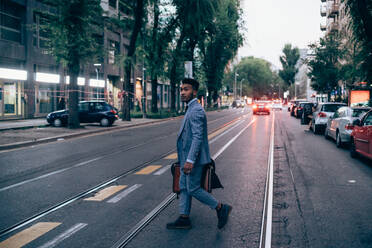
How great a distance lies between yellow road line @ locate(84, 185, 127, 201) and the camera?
249 inches

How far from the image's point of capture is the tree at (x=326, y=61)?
3962 cm

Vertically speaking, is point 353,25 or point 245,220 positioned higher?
point 353,25

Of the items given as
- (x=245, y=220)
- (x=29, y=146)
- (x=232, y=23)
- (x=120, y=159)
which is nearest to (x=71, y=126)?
(x=29, y=146)

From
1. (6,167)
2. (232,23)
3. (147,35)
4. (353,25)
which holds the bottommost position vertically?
(6,167)

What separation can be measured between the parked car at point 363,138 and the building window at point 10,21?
22.0m

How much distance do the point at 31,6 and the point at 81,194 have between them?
2472 cm

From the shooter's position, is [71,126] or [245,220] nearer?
[245,220]

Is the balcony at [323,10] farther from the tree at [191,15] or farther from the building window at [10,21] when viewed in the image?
the building window at [10,21]

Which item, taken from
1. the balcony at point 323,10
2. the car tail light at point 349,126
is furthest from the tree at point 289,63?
the car tail light at point 349,126

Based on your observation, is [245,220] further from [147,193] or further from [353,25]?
[353,25]

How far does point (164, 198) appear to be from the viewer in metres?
6.35

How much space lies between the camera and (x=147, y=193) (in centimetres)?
667

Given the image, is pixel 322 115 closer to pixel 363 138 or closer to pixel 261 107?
pixel 363 138

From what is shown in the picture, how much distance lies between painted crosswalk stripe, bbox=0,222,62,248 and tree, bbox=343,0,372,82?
13074mm
